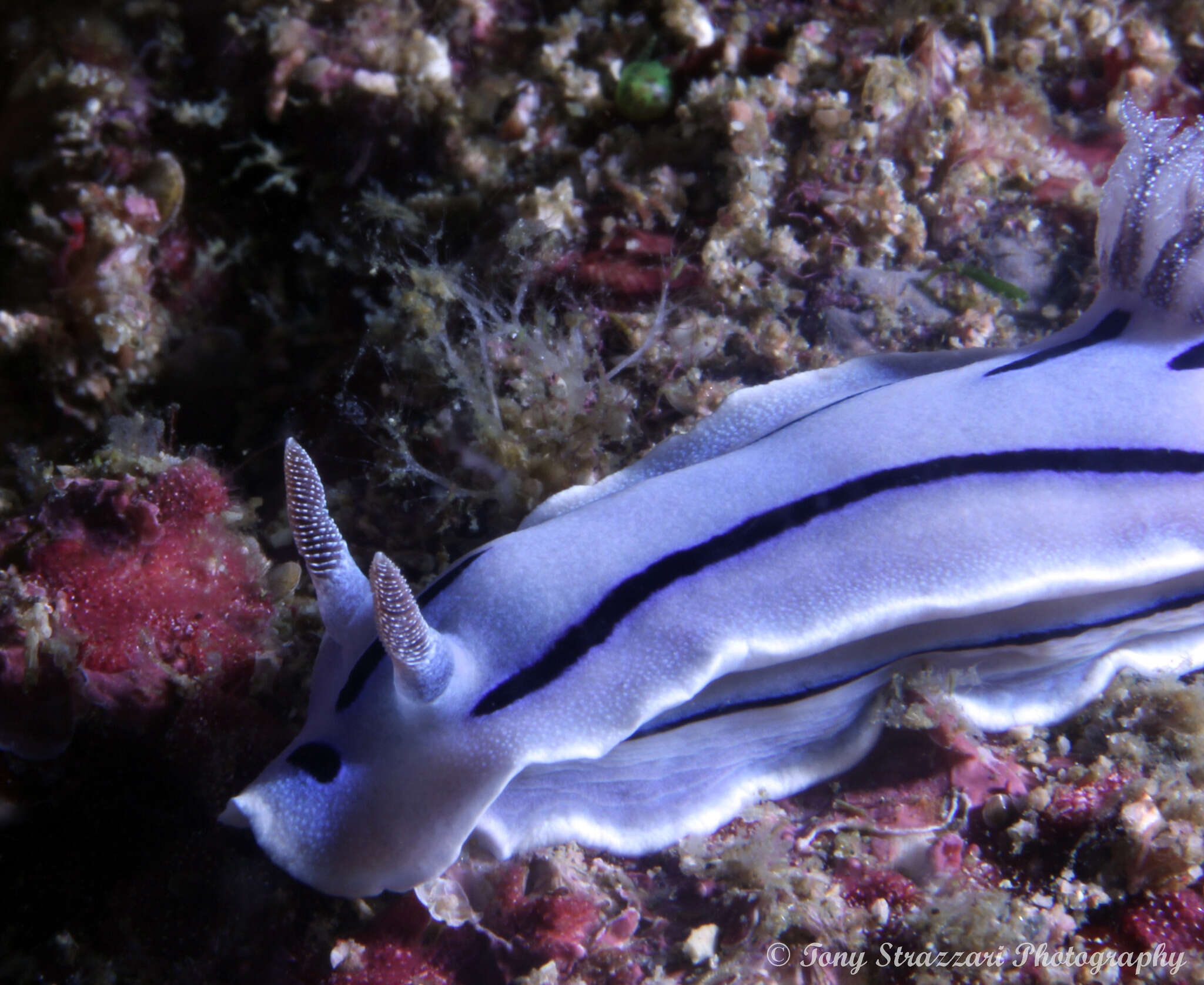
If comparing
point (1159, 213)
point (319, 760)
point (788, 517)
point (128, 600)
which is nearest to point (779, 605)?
point (788, 517)

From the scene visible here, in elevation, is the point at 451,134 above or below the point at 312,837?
above

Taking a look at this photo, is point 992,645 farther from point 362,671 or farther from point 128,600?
point 128,600

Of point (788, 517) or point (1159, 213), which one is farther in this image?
point (1159, 213)

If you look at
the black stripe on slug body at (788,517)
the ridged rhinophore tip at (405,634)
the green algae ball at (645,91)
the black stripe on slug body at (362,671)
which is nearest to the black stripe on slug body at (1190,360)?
the black stripe on slug body at (788,517)

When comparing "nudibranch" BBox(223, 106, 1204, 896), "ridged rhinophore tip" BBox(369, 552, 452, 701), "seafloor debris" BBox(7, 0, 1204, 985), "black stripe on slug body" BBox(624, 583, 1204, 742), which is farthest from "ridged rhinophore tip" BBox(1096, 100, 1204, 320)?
"ridged rhinophore tip" BBox(369, 552, 452, 701)

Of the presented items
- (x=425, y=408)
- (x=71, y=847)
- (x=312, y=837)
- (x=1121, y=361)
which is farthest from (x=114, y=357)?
(x=1121, y=361)

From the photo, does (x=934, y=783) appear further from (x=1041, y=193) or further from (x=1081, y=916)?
(x=1041, y=193)
